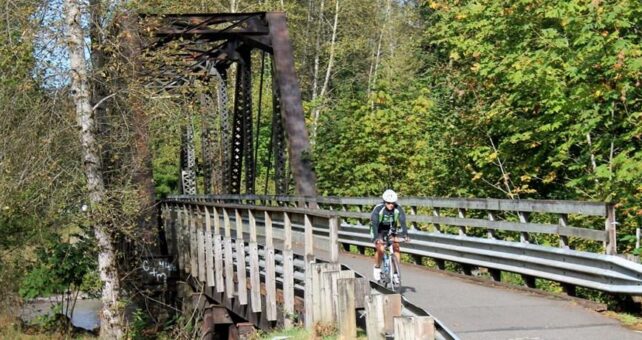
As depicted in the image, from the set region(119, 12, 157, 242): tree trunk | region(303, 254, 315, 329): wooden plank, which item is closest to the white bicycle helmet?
region(303, 254, 315, 329): wooden plank

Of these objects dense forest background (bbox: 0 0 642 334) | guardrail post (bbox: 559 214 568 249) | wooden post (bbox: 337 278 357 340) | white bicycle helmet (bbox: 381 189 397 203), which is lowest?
wooden post (bbox: 337 278 357 340)

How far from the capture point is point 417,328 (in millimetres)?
6973

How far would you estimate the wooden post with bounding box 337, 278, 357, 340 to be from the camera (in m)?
9.19

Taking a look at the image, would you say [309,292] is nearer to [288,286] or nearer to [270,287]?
[288,286]

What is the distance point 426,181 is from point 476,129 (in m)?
4.85

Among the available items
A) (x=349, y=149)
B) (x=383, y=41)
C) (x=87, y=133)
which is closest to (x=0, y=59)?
(x=87, y=133)

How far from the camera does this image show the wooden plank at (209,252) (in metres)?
17.2

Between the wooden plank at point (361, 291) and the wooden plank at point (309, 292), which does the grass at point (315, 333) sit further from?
the wooden plank at point (361, 291)

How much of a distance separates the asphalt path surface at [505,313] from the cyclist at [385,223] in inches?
27.0

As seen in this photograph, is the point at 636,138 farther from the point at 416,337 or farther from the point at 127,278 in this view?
the point at 127,278

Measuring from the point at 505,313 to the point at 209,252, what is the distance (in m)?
8.22

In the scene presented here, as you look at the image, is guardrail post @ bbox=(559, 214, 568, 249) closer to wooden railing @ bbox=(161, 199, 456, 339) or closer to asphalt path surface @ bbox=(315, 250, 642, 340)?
asphalt path surface @ bbox=(315, 250, 642, 340)

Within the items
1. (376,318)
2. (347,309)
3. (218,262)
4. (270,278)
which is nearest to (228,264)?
(218,262)

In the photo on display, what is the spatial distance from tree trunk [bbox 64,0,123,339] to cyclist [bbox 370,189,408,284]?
545 cm
